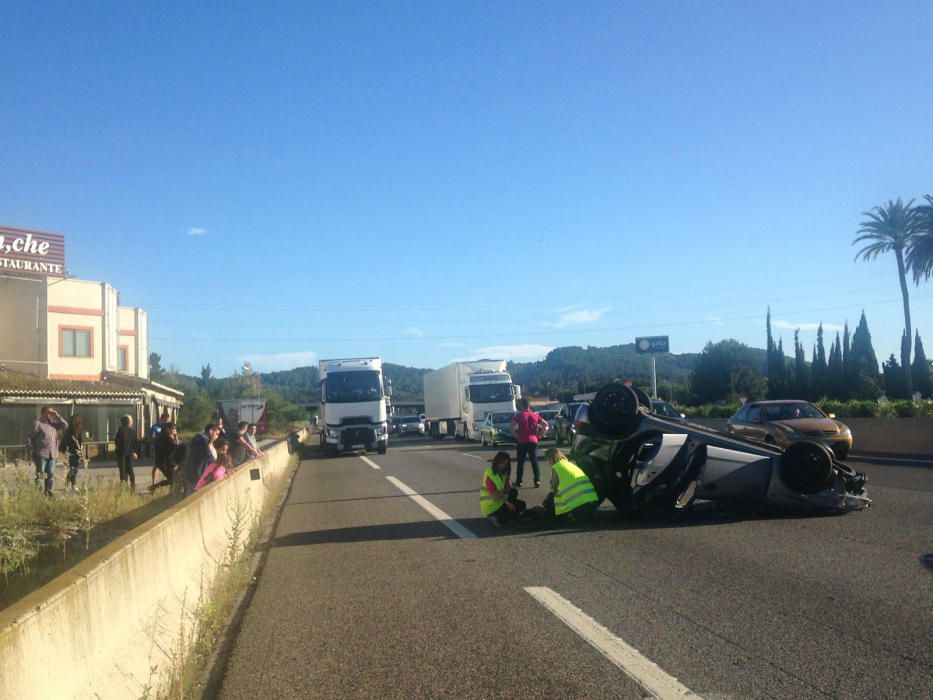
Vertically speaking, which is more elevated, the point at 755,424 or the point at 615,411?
the point at 615,411

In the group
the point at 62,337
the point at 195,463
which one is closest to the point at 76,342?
the point at 62,337

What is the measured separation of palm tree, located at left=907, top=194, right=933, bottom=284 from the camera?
52.7 metres

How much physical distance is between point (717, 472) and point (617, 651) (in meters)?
6.24

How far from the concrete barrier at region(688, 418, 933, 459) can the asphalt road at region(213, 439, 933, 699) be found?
503 inches

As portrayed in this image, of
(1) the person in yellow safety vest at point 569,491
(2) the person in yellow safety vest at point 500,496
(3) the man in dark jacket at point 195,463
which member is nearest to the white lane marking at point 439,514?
(2) the person in yellow safety vest at point 500,496

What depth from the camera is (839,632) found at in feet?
20.8

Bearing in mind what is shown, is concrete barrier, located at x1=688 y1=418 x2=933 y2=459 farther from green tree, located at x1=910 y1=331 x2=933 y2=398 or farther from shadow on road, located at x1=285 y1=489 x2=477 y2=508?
green tree, located at x1=910 y1=331 x2=933 y2=398

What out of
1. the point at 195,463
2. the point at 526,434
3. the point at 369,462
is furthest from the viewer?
the point at 369,462

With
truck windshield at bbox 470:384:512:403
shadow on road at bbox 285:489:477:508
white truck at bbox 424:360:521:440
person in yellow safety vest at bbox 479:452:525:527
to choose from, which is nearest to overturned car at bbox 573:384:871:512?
person in yellow safety vest at bbox 479:452:525:527

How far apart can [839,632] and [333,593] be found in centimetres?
434

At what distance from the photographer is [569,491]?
38.7 ft

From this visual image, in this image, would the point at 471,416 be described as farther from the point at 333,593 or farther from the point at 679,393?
the point at 679,393

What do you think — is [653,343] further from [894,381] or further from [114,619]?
[114,619]

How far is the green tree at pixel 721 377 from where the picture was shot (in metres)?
84.0
